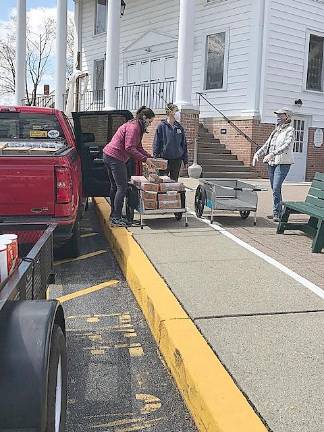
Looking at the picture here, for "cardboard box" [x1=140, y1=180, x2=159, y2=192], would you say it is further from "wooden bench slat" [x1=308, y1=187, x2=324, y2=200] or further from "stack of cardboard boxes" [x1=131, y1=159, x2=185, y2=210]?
"wooden bench slat" [x1=308, y1=187, x2=324, y2=200]

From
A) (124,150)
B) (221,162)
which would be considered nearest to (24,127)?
(124,150)

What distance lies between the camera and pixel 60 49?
20.2 m

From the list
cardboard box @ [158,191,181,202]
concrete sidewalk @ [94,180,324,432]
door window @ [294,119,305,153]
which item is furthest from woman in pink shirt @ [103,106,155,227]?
door window @ [294,119,305,153]

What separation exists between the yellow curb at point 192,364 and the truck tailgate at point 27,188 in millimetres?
1162

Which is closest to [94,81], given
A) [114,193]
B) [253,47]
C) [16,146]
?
[253,47]

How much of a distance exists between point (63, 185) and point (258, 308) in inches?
93.6

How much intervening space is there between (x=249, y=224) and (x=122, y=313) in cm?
369

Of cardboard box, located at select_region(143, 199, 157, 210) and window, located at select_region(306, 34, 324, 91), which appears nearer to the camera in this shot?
cardboard box, located at select_region(143, 199, 157, 210)

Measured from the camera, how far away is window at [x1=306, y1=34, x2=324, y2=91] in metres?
16.4

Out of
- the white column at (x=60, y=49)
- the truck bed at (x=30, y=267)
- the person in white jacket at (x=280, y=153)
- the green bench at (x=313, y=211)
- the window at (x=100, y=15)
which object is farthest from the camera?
the window at (x=100, y=15)

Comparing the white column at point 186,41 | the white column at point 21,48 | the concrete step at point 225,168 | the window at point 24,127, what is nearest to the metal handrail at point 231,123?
the concrete step at point 225,168

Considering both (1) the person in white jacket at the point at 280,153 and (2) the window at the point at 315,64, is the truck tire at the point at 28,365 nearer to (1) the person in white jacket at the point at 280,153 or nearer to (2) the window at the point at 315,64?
(1) the person in white jacket at the point at 280,153

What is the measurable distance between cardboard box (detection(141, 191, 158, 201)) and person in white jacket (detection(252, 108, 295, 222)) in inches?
76.1

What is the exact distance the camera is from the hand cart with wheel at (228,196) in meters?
7.58
